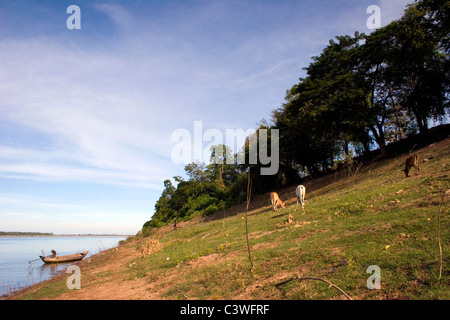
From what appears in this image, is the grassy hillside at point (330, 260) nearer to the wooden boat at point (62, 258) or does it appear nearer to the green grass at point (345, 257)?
the green grass at point (345, 257)

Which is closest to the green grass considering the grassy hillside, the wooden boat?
the grassy hillside

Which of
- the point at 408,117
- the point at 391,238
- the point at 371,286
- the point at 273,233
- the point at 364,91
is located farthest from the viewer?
the point at 408,117

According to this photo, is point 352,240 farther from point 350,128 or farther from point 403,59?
point 403,59

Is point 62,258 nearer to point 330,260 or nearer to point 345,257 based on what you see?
point 330,260

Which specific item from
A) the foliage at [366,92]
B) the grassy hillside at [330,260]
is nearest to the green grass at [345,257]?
the grassy hillside at [330,260]

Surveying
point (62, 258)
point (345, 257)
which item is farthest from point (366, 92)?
point (62, 258)

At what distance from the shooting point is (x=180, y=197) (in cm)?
5253

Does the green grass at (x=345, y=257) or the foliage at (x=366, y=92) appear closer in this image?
the green grass at (x=345, y=257)

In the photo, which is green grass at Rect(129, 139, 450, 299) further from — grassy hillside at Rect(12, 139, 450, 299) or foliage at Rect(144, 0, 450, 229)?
foliage at Rect(144, 0, 450, 229)

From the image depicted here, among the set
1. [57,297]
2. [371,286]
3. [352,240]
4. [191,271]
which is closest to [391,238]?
[352,240]

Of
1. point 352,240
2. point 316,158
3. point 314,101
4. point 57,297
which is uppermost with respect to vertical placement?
point 314,101

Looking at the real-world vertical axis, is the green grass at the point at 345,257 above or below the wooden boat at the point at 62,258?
above
